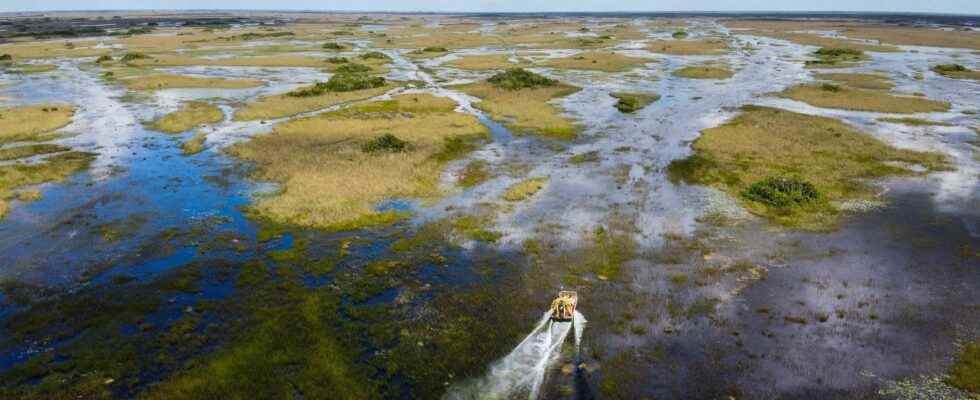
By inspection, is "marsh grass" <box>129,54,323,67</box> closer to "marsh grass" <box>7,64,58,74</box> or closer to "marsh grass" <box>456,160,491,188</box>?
"marsh grass" <box>7,64,58,74</box>

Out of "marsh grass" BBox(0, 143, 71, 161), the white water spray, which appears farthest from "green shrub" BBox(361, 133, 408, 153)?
the white water spray

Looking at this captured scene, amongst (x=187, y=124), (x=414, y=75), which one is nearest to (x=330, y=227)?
(x=187, y=124)

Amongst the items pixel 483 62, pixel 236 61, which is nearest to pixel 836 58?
pixel 483 62

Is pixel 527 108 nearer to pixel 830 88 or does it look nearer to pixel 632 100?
pixel 632 100

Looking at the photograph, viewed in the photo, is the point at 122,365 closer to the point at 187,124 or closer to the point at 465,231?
the point at 465,231

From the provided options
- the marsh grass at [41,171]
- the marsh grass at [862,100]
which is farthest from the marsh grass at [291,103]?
the marsh grass at [862,100]

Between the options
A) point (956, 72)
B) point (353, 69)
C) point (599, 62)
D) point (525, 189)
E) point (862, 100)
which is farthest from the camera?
point (599, 62)
